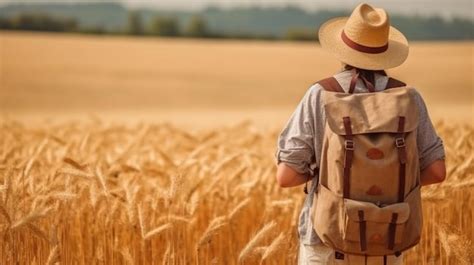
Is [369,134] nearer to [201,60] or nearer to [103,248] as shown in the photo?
[103,248]

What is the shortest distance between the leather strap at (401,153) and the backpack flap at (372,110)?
1 centimetres

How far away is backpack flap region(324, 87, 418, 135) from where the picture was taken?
326cm

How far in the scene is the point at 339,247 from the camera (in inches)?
132

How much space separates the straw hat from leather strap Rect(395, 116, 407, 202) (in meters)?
0.25

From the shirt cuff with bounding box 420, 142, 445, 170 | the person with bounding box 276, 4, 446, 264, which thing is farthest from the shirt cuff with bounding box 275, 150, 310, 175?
the shirt cuff with bounding box 420, 142, 445, 170

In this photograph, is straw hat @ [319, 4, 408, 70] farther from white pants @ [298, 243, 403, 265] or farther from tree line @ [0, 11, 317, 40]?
tree line @ [0, 11, 317, 40]

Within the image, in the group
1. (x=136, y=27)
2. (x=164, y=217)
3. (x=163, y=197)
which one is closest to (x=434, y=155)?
(x=164, y=217)

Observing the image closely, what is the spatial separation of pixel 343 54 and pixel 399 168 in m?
0.49

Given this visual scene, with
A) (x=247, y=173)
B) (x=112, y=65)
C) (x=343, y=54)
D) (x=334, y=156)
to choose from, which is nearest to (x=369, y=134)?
(x=334, y=156)

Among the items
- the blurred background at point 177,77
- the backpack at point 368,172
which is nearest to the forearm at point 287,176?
the backpack at point 368,172

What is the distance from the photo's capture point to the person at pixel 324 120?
11.1ft

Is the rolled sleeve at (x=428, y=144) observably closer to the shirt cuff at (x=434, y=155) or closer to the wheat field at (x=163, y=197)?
the shirt cuff at (x=434, y=155)

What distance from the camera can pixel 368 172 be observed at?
3.26m

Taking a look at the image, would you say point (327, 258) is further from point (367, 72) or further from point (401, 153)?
point (367, 72)
